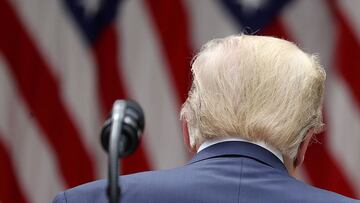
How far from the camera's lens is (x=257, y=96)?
181 cm

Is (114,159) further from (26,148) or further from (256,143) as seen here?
(26,148)

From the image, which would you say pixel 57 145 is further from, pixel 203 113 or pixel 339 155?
pixel 203 113

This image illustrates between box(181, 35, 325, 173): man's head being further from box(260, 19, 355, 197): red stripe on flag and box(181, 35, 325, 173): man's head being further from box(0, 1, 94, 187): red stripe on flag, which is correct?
box(0, 1, 94, 187): red stripe on flag

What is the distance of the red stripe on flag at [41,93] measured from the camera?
3562mm

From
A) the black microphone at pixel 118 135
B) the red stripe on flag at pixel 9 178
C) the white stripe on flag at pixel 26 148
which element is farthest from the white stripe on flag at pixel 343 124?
the black microphone at pixel 118 135

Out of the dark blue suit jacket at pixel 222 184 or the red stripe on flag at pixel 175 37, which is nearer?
the dark blue suit jacket at pixel 222 184

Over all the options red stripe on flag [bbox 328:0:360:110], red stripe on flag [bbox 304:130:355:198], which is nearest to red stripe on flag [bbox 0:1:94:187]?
red stripe on flag [bbox 304:130:355:198]

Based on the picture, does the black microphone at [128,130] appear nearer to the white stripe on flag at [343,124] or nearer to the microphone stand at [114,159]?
the microphone stand at [114,159]

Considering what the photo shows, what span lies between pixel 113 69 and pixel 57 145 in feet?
1.05

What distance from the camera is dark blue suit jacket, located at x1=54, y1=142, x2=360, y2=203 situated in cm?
178

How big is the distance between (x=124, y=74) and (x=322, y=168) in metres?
0.68

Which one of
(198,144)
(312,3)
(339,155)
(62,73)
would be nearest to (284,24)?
(312,3)

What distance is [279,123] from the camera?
1808 mm

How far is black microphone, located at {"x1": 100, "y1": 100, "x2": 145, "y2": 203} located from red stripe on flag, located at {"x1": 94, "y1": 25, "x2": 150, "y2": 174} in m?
1.90
